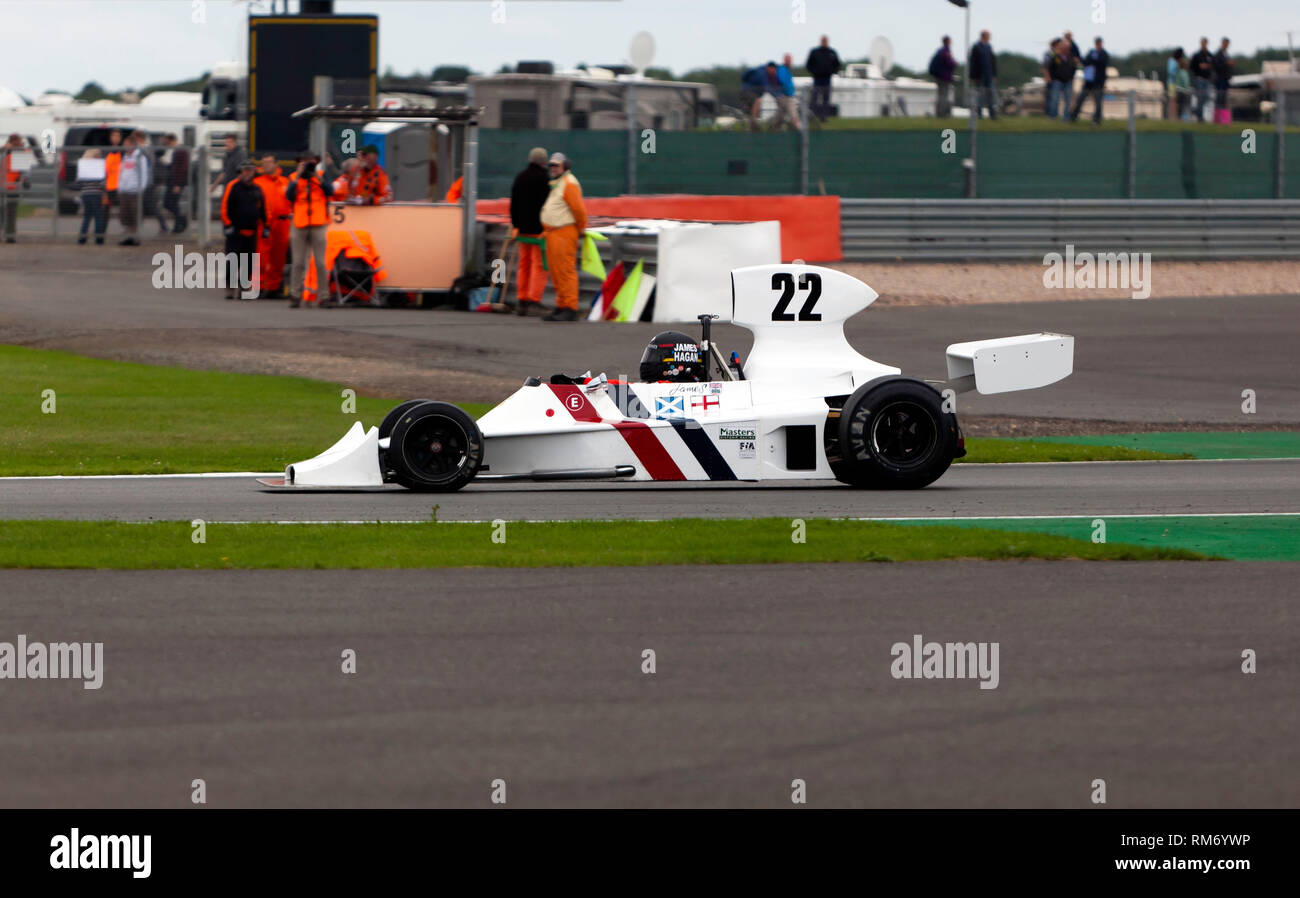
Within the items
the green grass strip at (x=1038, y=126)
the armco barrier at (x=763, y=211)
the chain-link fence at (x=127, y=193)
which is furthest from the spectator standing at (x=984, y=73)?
the chain-link fence at (x=127, y=193)

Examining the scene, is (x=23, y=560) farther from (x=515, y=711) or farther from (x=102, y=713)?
(x=515, y=711)

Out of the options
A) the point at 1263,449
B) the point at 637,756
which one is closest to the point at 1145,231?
Answer: the point at 1263,449

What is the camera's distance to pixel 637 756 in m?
5.94

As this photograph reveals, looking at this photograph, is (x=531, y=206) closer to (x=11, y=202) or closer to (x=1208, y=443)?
(x=1208, y=443)

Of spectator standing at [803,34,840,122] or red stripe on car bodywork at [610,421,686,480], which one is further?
spectator standing at [803,34,840,122]

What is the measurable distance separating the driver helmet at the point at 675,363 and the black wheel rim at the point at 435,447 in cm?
120

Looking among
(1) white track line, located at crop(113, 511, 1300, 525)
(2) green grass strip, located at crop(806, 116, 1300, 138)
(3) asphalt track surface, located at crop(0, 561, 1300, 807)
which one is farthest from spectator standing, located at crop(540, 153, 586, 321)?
(3) asphalt track surface, located at crop(0, 561, 1300, 807)

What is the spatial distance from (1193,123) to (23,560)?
27.0 m

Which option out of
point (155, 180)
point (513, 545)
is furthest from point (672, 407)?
point (155, 180)

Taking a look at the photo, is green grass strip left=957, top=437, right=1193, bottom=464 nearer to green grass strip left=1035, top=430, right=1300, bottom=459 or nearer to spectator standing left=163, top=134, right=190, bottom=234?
green grass strip left=1035, top=430, right=1300, bottom=459

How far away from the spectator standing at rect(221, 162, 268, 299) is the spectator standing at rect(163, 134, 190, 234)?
1007 centimetres

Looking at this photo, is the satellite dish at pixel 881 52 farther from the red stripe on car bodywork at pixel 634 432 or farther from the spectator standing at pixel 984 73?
the red stripe on car bodywork at pixel 634 432

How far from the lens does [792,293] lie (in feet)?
38.8

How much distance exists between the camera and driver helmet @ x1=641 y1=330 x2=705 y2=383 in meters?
11.5
